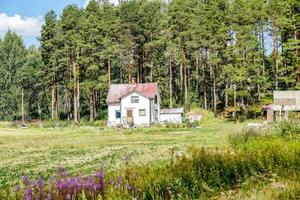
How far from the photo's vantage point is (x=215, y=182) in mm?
8727

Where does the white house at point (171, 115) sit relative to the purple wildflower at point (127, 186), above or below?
above

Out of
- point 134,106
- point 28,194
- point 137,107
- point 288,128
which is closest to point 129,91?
point 134,106

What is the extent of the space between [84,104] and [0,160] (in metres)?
74.0

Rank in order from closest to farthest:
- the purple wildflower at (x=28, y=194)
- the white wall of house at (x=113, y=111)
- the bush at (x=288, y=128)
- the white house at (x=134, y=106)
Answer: the purple wildflower at (x=28, y=194)
the bush at (x=288, y=128)
the white house at (x=134, y=106)
the white wall of house at (x=113, y=111)

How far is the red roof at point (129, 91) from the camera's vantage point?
67375mm

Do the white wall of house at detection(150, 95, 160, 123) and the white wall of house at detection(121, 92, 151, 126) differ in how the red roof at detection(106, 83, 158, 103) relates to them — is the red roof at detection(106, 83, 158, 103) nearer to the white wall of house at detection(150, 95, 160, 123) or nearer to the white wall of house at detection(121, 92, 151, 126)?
the white wall of house at detection(121, 92, 151, 126)

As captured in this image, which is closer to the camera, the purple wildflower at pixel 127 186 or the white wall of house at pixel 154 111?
the purple wildflower at pixel 127 186

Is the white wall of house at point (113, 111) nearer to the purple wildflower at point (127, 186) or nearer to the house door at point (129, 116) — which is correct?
the house door at point (129, 116)

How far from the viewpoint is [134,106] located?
6725 cm

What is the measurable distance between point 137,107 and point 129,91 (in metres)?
2.48

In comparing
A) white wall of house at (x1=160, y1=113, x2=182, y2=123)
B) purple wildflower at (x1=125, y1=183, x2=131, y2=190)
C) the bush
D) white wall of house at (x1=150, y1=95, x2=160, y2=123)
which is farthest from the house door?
purple wildflower at (x1=125, y1=183, x2=131, y2=190)

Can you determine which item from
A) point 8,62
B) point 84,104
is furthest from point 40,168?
point 8,62

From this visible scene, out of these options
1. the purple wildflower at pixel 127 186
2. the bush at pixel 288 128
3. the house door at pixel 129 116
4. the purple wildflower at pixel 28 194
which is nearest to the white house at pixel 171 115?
the house door at pixel 129 116

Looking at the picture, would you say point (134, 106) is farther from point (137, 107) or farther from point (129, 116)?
point (129, 116)
